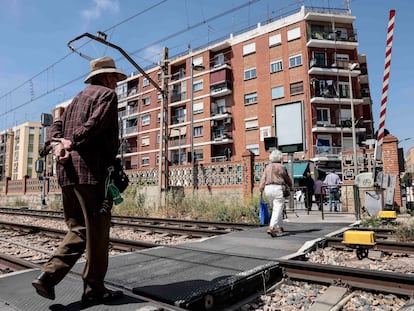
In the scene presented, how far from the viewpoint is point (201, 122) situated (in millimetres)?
43625

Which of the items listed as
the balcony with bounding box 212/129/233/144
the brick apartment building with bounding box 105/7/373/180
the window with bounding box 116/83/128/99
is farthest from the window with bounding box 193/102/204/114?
the window with bounding box 116/83/128/99

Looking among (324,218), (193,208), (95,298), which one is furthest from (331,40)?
(95,298)

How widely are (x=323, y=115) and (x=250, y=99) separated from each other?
8840 mm

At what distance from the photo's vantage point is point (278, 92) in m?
37.7

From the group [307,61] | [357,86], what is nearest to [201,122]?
[307,61]

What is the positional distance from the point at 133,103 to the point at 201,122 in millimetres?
15634

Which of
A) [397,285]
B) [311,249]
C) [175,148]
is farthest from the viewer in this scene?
[175,148]

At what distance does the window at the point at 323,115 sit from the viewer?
36122mm

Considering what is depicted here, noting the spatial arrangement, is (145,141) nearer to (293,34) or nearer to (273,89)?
(273,89)

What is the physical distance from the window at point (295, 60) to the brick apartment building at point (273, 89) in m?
0.11

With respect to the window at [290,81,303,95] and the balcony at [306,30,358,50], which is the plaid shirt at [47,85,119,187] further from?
the balcony at [306,30,358,50]

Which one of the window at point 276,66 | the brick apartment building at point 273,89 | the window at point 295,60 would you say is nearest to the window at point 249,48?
the brick apartment building at point 273,89

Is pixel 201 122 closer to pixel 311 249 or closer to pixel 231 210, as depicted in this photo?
pixel 231 210

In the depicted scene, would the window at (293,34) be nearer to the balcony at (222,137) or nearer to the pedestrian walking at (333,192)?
the balcony at (222,137)
